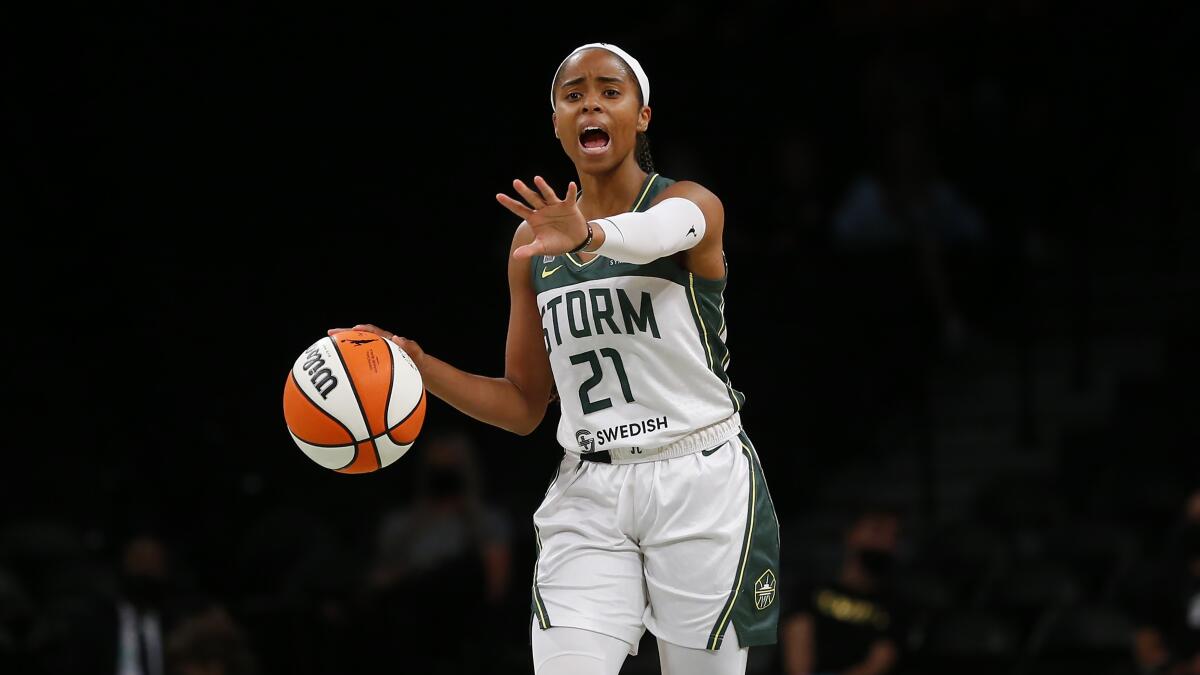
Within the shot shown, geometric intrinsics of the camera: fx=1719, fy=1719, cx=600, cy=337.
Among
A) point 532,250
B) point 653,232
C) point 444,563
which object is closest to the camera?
point 532,250

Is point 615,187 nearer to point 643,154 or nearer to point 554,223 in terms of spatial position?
point 643,154

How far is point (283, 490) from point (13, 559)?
1414 millimetres

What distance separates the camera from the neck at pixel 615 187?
437cm

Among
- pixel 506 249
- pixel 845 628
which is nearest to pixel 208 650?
pixel 845 628

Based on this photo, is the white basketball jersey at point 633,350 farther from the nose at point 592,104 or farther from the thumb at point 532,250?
the thumb at point 532,250

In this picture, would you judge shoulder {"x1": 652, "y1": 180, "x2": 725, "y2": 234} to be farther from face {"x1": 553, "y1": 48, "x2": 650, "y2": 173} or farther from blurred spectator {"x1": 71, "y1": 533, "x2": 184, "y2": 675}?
blurred spectator {"x1": 71, "y1": 533, "x2": 184, "y2": 675}

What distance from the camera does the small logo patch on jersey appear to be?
4.26 meters

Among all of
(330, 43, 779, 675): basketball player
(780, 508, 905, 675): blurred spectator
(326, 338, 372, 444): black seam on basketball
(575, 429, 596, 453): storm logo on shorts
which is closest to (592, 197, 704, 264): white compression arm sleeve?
(330, 43, 779, 675): basketball player

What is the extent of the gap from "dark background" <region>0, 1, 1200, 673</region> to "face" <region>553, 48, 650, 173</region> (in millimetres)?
4570

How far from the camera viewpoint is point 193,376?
9469 millimetres

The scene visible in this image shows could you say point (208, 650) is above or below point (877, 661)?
above

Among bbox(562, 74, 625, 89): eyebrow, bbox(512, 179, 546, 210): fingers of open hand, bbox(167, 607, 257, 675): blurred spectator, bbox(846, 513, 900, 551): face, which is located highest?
bbox(562, 74, 625, 89): eyebrow

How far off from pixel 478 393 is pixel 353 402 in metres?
0.40

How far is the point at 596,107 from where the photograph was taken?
4.24 metres
